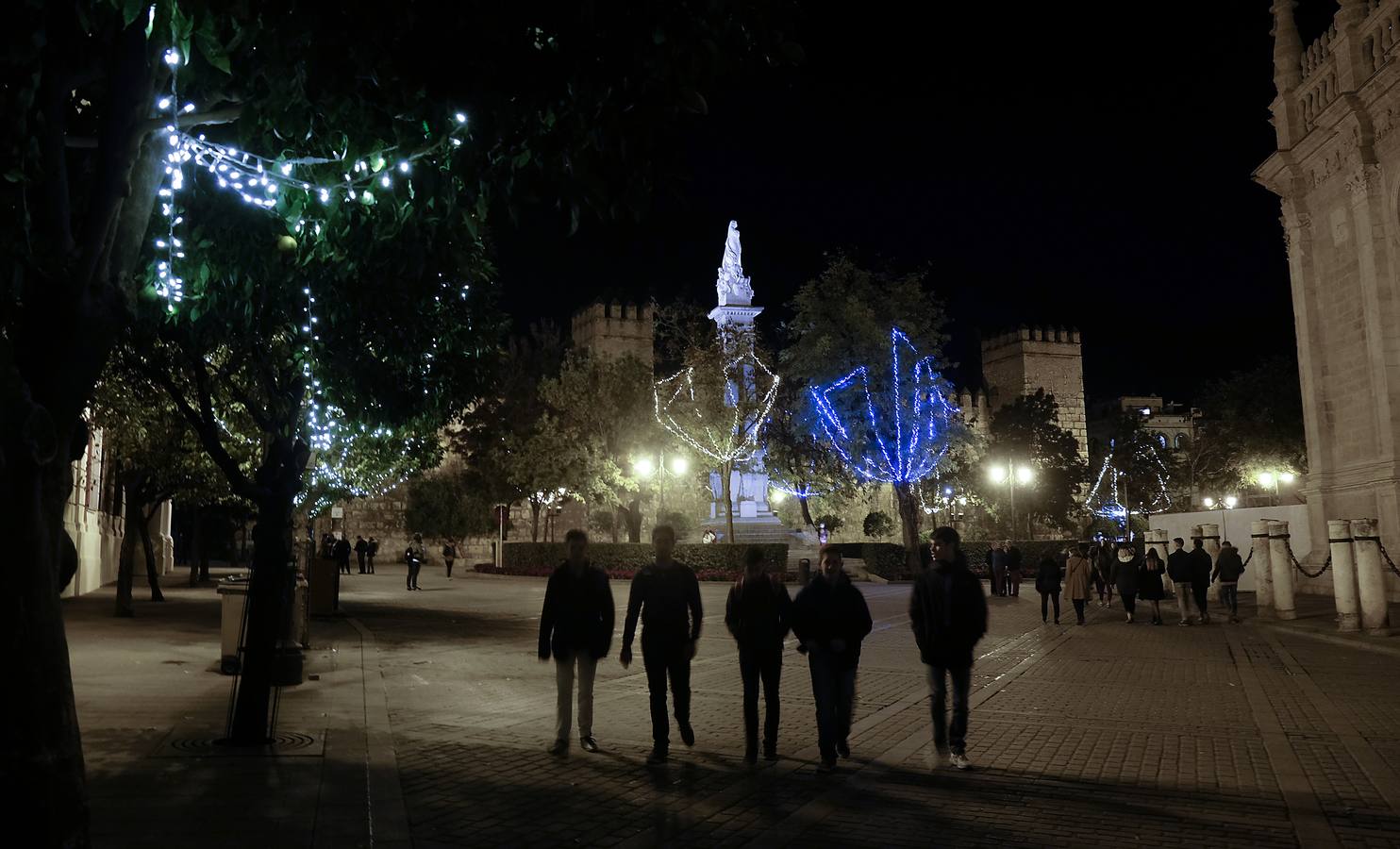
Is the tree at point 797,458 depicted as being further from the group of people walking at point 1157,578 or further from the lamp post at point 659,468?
the group of people walking at point 1157,578

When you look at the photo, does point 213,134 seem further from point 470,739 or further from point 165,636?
point 165,636

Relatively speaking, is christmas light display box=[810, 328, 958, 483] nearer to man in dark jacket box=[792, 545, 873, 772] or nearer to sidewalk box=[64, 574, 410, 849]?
sidewalk box=[64, 574, 410, 849]

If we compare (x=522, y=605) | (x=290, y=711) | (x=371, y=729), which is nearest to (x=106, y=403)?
(x=522, y=605)

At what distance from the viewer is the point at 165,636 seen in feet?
53.9

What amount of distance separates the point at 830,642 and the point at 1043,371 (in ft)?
254

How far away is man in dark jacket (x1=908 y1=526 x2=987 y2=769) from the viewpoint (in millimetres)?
7672

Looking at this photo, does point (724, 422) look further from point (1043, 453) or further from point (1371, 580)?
point (1043, 453)

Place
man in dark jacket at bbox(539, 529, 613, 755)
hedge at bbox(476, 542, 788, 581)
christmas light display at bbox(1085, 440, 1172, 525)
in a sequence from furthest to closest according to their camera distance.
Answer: christmas light display at bbox(1085, 440, 1172, 525) < hedge at bbox(476, 542, 788, 581) < man in dark jacket at bbox(539, 529, 613, 755)

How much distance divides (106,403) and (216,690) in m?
11.0

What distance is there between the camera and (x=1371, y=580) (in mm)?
15992

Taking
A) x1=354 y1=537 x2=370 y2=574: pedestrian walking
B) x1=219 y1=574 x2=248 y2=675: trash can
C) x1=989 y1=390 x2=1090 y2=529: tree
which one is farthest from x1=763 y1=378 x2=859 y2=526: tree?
x1=219 y1=574 x2=248 y2=675: trash can

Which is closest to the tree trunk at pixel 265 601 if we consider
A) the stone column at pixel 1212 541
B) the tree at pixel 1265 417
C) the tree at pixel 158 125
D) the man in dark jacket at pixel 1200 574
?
the tree at pixel 158 125

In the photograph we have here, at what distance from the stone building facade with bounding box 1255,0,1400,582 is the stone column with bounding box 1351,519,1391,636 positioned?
540cm

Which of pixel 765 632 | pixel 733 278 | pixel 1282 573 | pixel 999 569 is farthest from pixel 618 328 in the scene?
pixel 765 632
